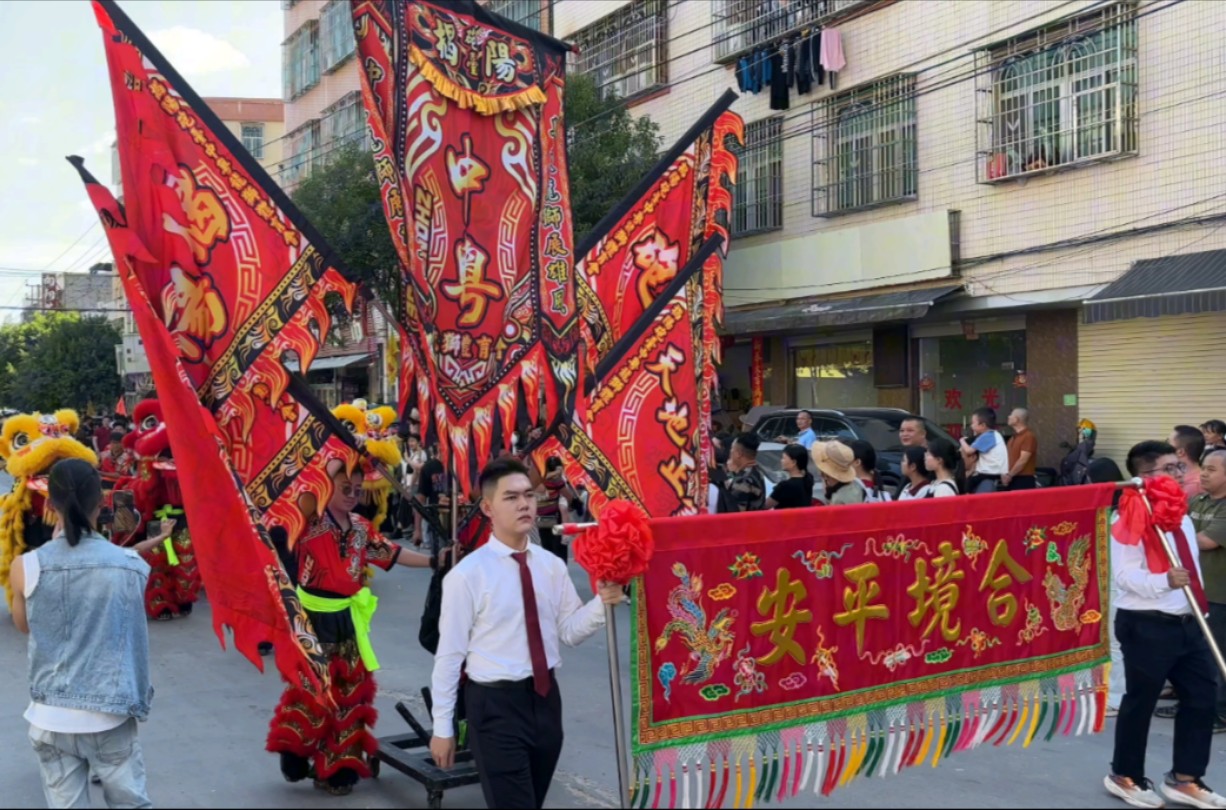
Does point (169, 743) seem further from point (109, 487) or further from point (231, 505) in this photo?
point (109, 487)

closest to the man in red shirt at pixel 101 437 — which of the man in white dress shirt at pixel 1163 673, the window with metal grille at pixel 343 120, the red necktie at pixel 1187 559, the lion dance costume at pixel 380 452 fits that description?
the window with metal grille at pixel 343 120

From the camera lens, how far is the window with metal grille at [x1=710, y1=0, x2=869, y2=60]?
2008 cm

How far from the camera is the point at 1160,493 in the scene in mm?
5129

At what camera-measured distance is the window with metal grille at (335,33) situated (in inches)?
1405

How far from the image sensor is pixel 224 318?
186 inches

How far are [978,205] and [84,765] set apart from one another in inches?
627

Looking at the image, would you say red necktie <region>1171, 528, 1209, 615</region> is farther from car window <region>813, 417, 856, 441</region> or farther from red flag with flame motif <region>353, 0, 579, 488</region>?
car window <region>813, 417, 856, 441</region>

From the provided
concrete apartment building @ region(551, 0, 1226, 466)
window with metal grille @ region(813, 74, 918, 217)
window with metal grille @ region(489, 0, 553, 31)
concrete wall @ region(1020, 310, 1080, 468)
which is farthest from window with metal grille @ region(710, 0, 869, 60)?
concrete wall @ region(1020, 310, 1080, 468)

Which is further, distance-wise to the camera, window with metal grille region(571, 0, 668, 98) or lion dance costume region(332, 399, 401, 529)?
window with metal grille region(571, 0, 668, 98)

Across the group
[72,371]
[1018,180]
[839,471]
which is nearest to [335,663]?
[839,471]

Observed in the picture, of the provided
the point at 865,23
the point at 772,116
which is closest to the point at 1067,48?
the point at 865,23

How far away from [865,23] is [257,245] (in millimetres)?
16517

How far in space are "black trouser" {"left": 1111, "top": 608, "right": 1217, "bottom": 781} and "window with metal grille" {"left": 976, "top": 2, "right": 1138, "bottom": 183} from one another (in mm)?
11715

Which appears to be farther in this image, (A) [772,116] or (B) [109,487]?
(A) [772,116]
